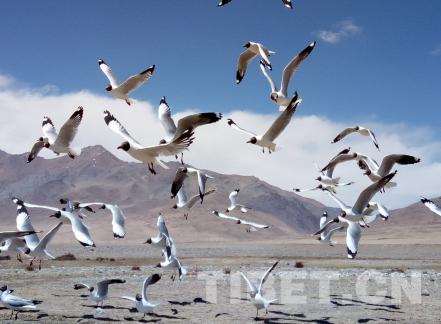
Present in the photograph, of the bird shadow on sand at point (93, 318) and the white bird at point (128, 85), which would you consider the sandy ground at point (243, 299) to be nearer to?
the bird shadow on sand at point (93, 318)

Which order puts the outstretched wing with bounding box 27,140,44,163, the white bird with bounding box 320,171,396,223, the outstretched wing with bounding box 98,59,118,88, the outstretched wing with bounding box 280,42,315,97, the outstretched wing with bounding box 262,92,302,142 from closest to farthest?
1. the outstretched wing with bounding box 262,92,302,142
2. the white bird with bounding box 320,171,396,223
3. the outstretched wing with bounding box 280,42,315,97
4. the outstretched wing with bounding box 98,59,118,88
5. the outstretched wing with bounding box 27,140,44,163

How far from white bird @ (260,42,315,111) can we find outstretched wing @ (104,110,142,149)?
3.32m

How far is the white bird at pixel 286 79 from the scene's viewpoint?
44.1ft

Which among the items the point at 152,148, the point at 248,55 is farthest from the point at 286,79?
the point at 152,148

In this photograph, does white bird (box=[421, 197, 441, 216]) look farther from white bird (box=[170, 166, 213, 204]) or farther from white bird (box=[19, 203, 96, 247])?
white bird (box=[19, 203, 96, 247])

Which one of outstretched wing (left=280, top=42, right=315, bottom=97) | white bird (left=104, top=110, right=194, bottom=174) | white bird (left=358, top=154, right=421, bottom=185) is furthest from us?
outstretched wing (left=280, top=42, right=315, bottom=97)

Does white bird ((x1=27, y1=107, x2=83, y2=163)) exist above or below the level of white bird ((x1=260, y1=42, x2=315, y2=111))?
below

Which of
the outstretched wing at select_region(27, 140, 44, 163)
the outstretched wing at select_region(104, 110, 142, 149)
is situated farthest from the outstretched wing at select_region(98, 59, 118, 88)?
the outstretched wing at select_region(27, 140, 44, 163)

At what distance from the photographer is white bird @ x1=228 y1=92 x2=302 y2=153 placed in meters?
12.5

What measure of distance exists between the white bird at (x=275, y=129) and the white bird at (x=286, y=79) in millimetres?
775

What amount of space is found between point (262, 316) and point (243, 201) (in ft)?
511

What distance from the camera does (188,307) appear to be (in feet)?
59.4

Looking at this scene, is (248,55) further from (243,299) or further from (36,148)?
(243,299)

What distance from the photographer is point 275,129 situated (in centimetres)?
1269
